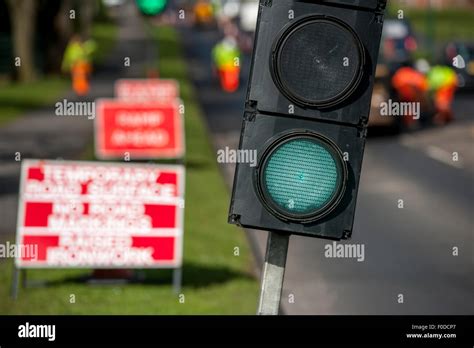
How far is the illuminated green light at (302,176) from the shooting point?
5.95 meters

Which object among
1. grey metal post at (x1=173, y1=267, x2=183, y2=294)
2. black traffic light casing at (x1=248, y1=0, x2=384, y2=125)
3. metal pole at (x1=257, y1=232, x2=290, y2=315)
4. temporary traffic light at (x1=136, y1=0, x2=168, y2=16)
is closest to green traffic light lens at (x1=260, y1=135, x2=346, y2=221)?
black traffic light casing at (x1=248, y1=0, x2=384, y2=125)

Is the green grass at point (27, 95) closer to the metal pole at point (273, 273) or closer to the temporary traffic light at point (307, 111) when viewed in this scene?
the metal pole at point (273, 273)

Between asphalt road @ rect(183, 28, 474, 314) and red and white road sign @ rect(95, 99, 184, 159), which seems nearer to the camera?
asphalt road @ rect(183, 28, 474, 314)

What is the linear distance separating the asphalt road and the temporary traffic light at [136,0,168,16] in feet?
10.4

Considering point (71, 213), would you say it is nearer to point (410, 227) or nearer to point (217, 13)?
point (410, 227)

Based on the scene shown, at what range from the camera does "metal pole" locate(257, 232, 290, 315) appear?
616 centimetres

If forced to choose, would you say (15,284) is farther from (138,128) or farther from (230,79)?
(230,79)

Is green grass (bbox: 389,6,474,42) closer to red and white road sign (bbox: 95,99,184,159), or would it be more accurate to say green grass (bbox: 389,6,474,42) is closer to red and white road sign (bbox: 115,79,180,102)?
red and white road sign (bbox: 115,79,180,102)

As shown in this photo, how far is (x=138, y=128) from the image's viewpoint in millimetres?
18750

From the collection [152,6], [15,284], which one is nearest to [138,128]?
[152,6]

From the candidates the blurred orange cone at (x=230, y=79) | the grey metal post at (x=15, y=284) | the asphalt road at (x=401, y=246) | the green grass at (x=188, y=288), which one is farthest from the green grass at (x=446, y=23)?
the grey metal post at (x=15, y=284)

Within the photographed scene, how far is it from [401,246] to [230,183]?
7495 millimetres

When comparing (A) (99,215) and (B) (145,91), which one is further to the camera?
(B) (145,91)

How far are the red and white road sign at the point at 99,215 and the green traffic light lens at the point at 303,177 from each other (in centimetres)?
551
